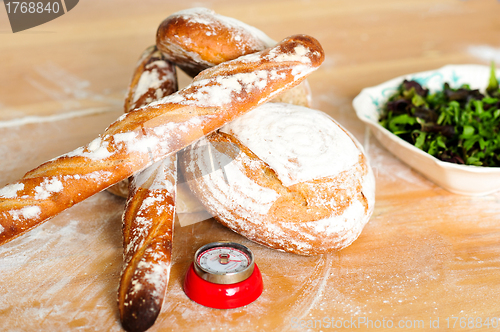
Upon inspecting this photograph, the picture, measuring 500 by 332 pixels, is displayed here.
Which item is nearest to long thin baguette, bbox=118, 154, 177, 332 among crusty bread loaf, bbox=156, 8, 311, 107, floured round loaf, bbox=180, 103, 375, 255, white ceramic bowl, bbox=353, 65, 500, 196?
floured round loaf, bbox=180, 103, 375, 255

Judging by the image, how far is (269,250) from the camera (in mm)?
1270

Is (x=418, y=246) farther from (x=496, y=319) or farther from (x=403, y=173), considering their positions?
(x=403, y=173)

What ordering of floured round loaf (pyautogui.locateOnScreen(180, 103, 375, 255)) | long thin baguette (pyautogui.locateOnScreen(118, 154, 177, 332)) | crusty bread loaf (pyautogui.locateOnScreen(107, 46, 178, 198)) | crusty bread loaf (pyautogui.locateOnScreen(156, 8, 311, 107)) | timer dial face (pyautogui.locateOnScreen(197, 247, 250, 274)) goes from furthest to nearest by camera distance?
crusty bread loaf (pyautogui.locateOnScreen(107, 46, 178, 198)) < crusty bread loaf (pyautogui.locateOnScreen(156, 8, 311, 107)) < floured round loaf (pyautogui.locateOnScreen(180, 103, 375, 255)) < timer dial face (pyautogui.locateOnScreen(197, 247, 250, 274)) < long thin baguette (pyautogui.locateOnScreen(118, 154, 177, 332))

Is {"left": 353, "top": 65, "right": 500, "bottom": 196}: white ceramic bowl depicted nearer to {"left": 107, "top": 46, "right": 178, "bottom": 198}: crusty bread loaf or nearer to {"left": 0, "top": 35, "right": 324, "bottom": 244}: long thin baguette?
{"left": 0, "top": 35, "right": 324, "bottom": 244}: long thin baguette

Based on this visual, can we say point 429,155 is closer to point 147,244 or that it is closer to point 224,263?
point 224,263

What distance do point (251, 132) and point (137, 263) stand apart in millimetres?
496

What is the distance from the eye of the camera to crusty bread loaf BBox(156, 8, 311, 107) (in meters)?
1.38

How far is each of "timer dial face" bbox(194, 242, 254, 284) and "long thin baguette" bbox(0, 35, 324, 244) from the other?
0.30 m

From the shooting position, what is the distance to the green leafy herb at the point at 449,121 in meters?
1.52

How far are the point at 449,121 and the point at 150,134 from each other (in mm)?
1129

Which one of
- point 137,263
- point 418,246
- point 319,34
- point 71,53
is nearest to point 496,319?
point 418,246

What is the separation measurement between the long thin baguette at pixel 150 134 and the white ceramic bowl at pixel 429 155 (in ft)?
1.60

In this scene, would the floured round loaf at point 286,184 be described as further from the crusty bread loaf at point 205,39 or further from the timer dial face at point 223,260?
the crusty bread loaf at point 205,39

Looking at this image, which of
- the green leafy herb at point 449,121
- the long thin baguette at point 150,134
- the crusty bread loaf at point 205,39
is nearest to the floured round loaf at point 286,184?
the long thin baguette at point 150,134
